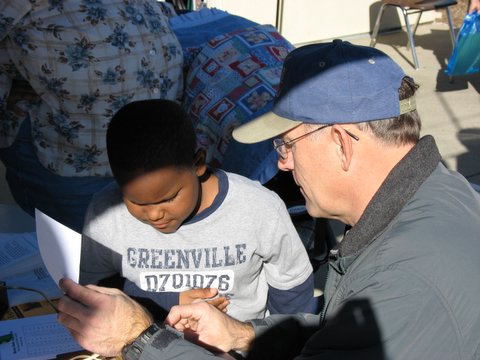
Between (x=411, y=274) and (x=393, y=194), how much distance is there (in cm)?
25

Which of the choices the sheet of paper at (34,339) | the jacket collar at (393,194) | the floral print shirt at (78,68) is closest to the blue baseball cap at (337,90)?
the jacket collar at (393,194)

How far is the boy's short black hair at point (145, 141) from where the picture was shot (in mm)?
1879

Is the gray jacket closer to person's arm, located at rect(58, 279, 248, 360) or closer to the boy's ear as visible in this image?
person's arm, located at rect(58, 279, 248, 360)

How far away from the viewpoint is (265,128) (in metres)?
1.80

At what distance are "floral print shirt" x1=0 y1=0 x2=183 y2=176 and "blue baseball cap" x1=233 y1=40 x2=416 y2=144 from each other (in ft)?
3.77

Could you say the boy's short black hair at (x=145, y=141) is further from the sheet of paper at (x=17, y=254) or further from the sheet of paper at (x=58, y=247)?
the sheet of paper at (x=17, y=254)

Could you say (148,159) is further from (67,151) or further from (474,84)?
(474,84)

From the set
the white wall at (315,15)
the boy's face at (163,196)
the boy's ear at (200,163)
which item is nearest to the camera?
the boy's face at (163,196)

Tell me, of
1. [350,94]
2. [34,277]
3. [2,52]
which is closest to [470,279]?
[350,94]

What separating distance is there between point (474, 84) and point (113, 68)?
5400mm

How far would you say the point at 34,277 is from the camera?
2254 mm

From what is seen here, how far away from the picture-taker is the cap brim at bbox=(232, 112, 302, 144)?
5.65ft

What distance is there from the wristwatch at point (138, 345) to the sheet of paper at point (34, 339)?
30 cm

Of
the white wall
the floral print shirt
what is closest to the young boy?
the floral print shirt
